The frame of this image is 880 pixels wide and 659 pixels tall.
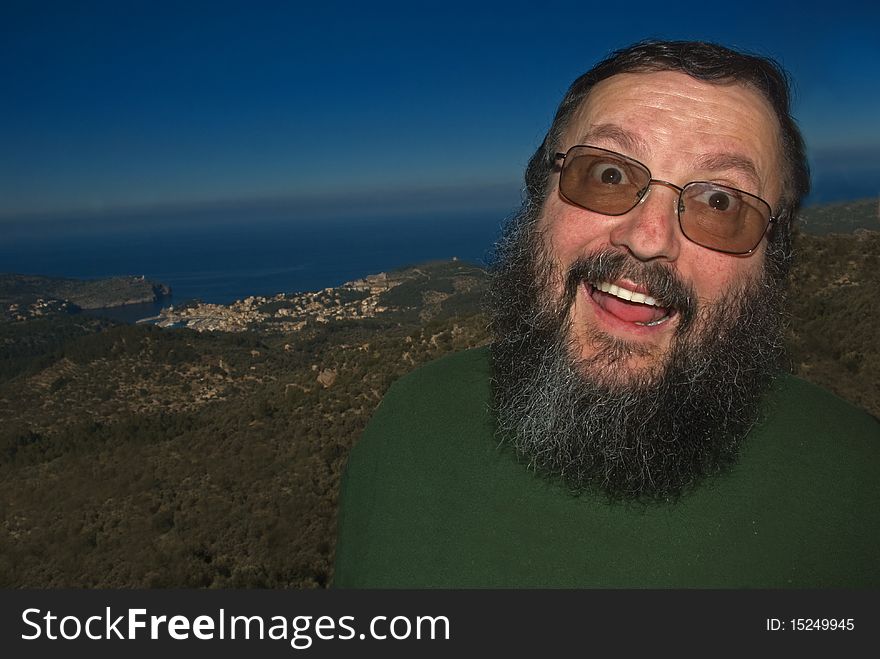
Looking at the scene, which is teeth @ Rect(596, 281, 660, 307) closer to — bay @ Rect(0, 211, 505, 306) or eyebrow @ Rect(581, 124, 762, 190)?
eyebrow @ Rect(581, 124, 762, 190)

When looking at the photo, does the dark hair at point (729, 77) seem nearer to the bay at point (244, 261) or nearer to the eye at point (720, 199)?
the eye at point (720, 199)

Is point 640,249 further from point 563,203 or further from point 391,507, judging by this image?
point 391,507

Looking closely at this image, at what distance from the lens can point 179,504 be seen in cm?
1488

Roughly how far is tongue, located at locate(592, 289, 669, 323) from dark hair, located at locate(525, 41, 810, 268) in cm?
38

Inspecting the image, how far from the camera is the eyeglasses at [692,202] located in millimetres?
1295

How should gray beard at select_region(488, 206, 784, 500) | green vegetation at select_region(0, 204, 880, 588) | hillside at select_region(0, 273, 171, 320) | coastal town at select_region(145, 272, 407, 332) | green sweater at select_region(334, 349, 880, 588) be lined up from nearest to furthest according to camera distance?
green sweater at select_region(334, 349, 880, 588) < gray beard at select_region(488, 206, 784, 500) < green vegetation at select_region(0, 204, 880, 588) < coastal town at select_region(145, 272, 407, 332) < hillside at select_region(0, 273, 171, 320)

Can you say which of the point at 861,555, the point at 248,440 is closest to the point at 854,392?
the point at 861,555

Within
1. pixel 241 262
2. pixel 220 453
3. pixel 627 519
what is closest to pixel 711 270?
pixel 627 519

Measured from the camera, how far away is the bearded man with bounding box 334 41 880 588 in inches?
49.6

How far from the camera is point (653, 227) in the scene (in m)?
1.29

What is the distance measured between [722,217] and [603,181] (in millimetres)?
270

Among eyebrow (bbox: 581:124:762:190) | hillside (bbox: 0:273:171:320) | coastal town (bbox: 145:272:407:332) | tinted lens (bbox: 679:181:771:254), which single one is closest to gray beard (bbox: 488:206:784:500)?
tinted lens (bbox: 679:181:771:254)

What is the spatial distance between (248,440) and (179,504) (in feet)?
9.58

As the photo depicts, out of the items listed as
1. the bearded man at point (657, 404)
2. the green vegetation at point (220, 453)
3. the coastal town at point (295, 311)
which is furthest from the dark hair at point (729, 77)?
the coastal town at point (295, 311)
